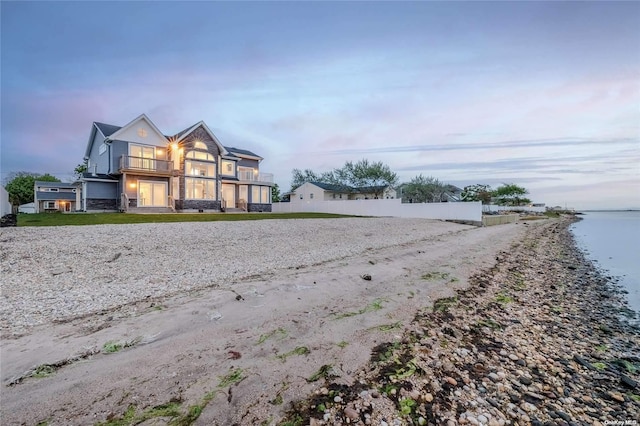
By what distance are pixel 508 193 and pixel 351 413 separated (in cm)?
8038

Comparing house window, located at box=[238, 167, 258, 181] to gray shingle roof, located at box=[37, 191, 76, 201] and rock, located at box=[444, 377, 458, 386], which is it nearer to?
gray shingle roof, located at box=[37, 191, 76, 201]

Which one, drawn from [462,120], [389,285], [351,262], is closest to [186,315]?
[389,285]

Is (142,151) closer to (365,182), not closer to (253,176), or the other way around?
(253,176)

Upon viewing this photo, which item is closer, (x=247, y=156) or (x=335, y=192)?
(x=247, y=156)

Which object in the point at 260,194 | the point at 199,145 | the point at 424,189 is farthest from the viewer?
the point at 424,189

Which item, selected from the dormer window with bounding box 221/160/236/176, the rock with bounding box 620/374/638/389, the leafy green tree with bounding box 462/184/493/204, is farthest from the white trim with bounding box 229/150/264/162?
the leafy green tree with bounding box 462/184/493/204

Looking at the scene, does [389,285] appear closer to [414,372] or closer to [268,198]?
[414,372]

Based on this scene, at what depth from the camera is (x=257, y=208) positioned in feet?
92.4

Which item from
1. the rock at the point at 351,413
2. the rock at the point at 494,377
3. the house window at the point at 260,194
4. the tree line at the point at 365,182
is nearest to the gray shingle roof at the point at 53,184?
the tree line at the point at 365,182

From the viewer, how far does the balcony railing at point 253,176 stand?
28.2 meters

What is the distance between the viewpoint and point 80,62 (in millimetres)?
15078

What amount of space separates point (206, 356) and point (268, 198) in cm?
2711

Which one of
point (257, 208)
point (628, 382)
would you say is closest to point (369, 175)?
point (257, 208)

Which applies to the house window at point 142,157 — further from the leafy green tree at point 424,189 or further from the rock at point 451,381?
the leafy green tree at point 424,189
